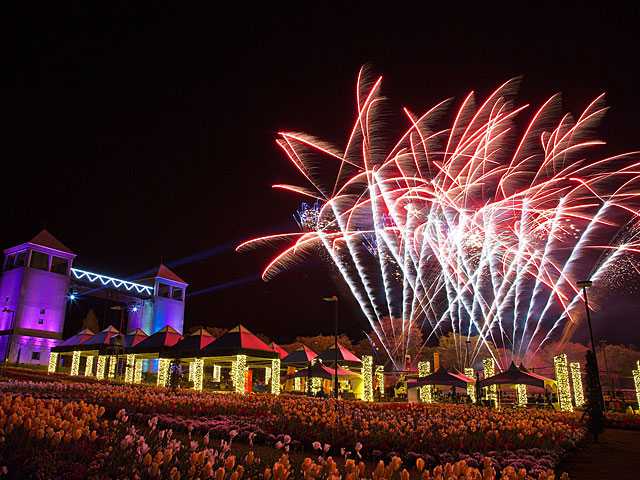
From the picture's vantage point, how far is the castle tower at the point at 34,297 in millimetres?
53188

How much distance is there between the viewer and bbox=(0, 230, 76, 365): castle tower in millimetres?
53188

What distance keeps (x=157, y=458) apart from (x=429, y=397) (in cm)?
2847

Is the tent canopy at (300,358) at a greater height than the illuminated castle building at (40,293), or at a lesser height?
lesser

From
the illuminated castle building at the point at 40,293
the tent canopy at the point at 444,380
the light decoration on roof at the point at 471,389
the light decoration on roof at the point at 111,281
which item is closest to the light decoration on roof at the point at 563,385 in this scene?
the tent canopy at the point at 444,380

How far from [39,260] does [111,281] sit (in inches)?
451

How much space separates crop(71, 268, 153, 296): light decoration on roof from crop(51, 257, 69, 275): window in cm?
353

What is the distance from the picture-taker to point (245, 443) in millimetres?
11188

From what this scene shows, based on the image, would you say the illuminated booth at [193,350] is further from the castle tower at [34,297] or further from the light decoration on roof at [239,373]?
the castle tower at [34,297]

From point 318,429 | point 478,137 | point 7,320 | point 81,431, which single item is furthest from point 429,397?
point 7,320

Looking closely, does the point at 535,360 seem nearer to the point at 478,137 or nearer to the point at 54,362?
the point at 478,137

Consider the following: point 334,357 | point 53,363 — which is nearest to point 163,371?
point 334,357

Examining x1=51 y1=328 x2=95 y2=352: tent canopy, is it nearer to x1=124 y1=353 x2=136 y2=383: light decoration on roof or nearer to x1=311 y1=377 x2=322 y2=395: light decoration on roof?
x1=124 y1=353 x2=136 y2=383: light decoration on roof

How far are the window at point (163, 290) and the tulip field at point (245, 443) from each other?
56.0 meters

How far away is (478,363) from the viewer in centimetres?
7681
